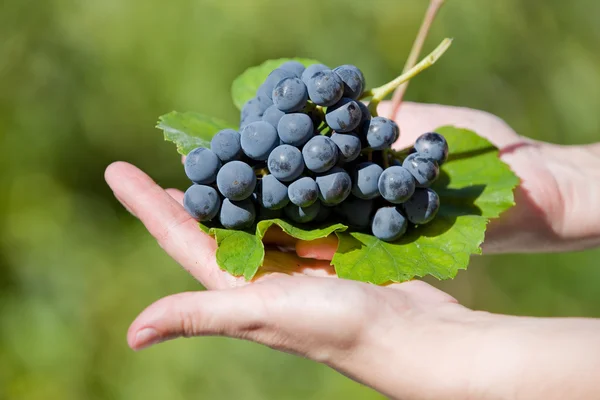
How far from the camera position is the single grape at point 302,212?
71.1 inches

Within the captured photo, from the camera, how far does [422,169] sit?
5.93 ft

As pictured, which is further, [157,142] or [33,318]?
[157,142]

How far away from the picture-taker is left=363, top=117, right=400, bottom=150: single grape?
1767mm

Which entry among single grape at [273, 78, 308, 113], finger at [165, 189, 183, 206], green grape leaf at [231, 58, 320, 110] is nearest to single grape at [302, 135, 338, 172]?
single grape at [273, 78, 308, 113]

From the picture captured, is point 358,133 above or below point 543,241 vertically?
above

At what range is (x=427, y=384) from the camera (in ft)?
4.97

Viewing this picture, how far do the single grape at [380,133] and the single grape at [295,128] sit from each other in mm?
179

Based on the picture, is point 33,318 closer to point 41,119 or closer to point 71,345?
point 71,345

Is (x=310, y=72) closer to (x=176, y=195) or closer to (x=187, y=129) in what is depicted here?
(x=187, y=129)

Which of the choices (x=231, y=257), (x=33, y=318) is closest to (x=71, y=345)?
(x=33, y=318)

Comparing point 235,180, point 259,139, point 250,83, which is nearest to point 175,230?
point 235,180

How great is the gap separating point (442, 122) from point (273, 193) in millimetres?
1252

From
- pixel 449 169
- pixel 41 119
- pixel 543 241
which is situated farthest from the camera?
pixel 41 119

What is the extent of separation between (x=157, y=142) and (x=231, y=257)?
2666 mm
